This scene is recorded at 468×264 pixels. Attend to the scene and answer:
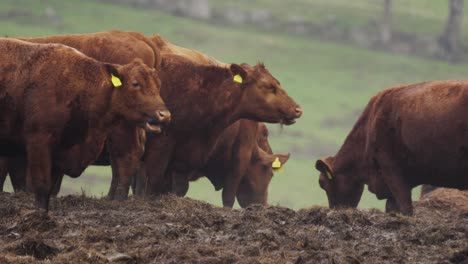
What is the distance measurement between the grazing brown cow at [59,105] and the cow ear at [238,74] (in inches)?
105

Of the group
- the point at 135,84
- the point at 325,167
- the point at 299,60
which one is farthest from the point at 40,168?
the point at 299,60

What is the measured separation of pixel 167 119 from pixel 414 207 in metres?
4.95

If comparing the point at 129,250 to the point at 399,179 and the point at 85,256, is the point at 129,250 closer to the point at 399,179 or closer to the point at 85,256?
the point at 85,256

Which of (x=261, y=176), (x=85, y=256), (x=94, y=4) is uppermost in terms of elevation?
(x=85, y=256)

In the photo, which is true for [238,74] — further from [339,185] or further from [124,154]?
[339,185]

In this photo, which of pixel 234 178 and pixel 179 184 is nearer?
pixel 179 184

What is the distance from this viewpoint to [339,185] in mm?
17984

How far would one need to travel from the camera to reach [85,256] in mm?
10109

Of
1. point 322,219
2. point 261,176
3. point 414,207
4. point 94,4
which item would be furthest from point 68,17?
point 322,219

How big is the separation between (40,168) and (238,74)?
4003 mm

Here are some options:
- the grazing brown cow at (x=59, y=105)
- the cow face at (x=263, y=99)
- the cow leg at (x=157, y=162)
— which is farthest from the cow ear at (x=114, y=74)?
the cow face at (x=263, y=99)

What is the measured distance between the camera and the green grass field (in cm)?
3722

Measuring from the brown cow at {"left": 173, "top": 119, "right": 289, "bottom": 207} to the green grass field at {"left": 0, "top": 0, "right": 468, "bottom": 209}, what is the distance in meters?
13.2

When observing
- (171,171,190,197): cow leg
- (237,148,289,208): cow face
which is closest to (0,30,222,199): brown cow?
(171,171,190,197): cow leg
